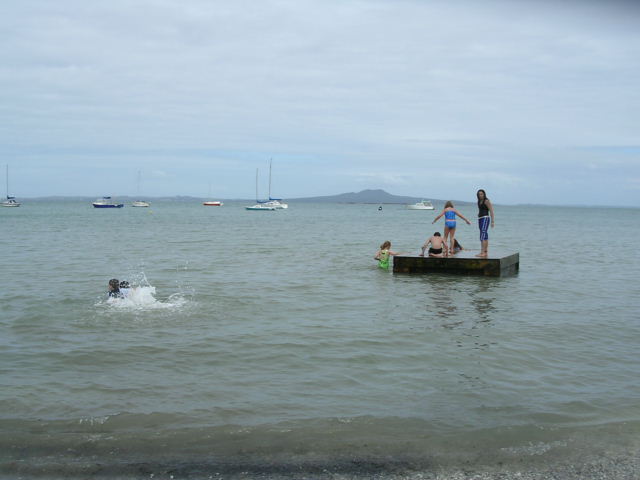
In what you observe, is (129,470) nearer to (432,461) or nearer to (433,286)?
(432,461)

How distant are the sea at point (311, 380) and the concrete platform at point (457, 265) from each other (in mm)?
2547

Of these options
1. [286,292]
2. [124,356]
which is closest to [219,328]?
[124,356]

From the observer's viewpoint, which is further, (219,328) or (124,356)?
(219,328)

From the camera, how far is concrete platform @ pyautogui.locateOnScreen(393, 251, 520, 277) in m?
20.3

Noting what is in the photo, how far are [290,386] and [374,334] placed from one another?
354 centimetres

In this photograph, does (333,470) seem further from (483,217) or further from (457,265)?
(457,265)

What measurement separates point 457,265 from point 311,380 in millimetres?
12536

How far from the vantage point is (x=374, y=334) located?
11930 millimetres

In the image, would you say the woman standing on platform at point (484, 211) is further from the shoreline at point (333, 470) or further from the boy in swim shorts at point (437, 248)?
the shoreline at point (333, 470)

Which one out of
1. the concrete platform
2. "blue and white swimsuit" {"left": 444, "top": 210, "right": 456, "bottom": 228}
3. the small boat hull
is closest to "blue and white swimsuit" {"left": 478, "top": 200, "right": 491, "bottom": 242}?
"blue and white swimsuit" {"left": 444, "top": 210, "right": 456, "bottom": 228}

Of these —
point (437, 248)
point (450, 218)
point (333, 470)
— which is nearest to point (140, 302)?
point (333, 470)

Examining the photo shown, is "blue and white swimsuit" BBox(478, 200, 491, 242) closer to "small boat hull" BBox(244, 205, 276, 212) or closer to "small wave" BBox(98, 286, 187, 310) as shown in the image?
"small wave" BBox(98, 286, 187, 310)

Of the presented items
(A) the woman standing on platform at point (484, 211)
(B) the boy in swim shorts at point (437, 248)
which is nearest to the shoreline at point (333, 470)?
(A) the woman standing on platform at point (484, 211)

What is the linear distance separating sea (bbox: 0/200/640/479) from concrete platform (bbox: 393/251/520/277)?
100 inches
